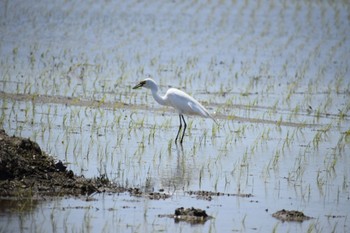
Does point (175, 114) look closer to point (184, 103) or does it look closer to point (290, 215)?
point (184, 103)

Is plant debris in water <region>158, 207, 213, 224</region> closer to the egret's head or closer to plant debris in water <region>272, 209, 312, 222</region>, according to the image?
plant debris in water <region>272, 209, 312, 222</region>

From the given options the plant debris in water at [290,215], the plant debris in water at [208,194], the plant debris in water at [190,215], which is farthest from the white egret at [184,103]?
the plant debris in water at [190,215]

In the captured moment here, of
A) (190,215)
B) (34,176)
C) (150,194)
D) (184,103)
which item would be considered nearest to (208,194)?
(150,194)

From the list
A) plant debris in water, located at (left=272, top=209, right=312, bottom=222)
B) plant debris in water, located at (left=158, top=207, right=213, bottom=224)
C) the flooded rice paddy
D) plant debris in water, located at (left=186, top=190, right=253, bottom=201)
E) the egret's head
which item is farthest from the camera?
the egret's head

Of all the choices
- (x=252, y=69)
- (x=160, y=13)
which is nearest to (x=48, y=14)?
(x=160, y=13)

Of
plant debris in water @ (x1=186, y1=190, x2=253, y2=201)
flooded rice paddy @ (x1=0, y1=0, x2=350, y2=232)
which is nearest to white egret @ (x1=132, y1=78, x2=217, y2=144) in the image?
flooded rice paddy @ (x1=0, y1=0, x2=350, y2=232)

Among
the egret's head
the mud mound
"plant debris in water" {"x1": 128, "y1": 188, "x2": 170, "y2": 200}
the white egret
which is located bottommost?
"plant debris in water" {"x1": 128, "y1": 188, "x2": 170, "y2": 200}

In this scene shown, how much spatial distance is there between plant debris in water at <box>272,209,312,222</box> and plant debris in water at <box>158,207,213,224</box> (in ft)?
2.75

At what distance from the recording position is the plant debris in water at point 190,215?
7.29 m

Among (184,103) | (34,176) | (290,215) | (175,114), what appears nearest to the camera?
(290,215)

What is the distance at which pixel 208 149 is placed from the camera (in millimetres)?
11117

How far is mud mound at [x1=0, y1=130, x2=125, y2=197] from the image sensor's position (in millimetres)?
7762

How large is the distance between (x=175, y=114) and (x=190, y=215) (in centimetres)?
702

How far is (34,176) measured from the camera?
26.2ft
